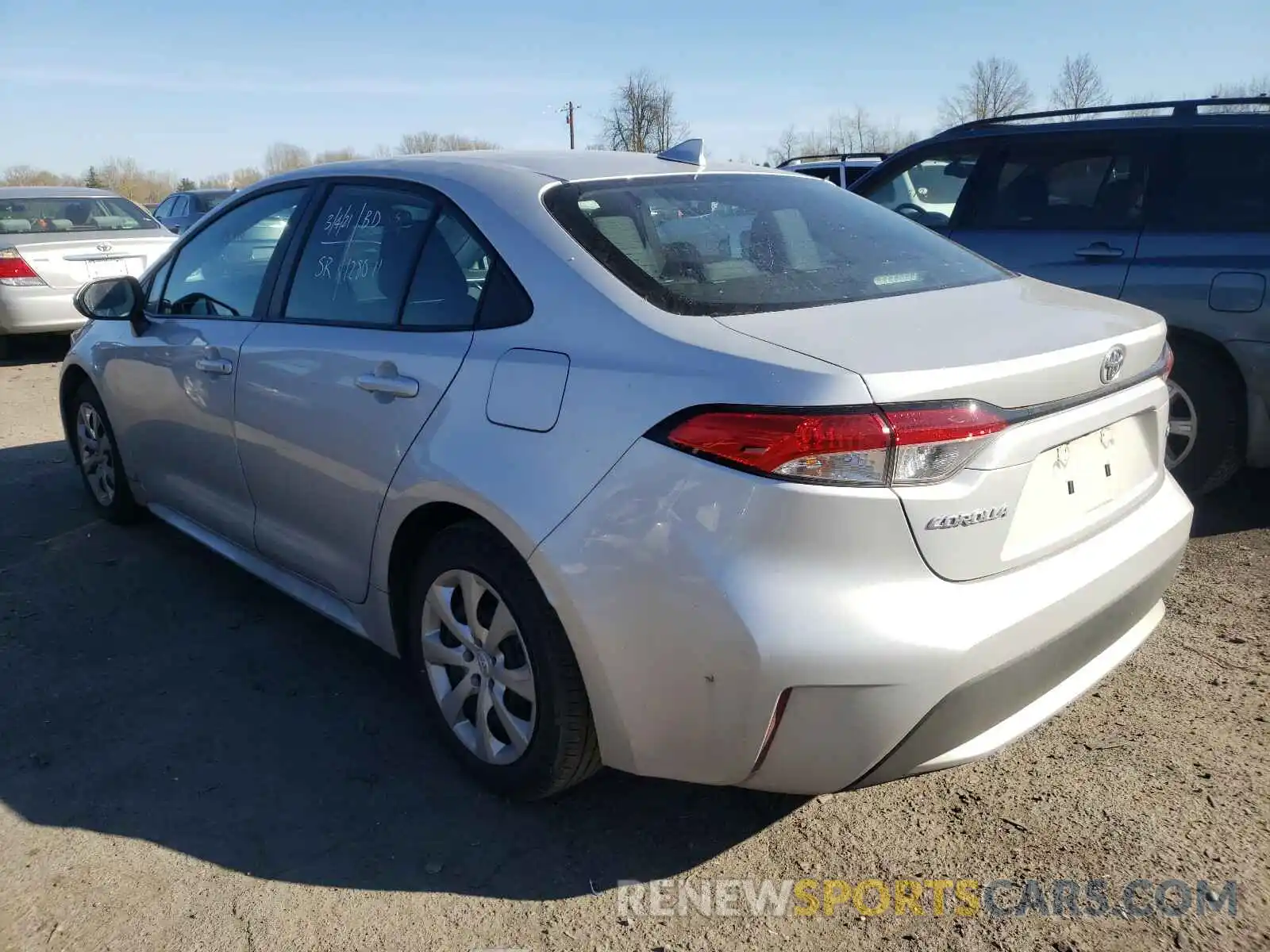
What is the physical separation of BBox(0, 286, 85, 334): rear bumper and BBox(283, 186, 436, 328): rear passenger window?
7.01 meters

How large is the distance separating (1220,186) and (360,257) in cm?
367

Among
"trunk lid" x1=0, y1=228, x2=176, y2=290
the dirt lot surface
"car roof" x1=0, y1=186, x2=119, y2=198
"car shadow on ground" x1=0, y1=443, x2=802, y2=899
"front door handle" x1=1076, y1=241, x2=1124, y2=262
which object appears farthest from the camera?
"car roof" x1=0, y1=186, x2=119, y2=198

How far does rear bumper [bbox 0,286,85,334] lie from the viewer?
927cm

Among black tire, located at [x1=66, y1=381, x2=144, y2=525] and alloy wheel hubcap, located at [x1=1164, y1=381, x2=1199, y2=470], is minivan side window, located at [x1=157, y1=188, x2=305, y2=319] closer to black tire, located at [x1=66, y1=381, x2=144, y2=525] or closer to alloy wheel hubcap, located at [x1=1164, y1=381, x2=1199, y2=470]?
black tire, located at [x1=66, y1=381, x2=144, y2=525]

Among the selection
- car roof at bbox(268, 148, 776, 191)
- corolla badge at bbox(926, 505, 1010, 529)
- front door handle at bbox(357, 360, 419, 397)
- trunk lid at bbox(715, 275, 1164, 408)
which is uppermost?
car roof at bbox(268, 148, 776, 191)

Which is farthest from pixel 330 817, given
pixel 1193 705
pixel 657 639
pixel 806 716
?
pixel 1193 705

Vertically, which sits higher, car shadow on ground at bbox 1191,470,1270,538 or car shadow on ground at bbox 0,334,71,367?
car shadow on ground at bbox 1191,470,1270,538

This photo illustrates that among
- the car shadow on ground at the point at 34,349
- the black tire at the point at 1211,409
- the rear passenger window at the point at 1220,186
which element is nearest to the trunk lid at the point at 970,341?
the black tire at the point at 1211,409

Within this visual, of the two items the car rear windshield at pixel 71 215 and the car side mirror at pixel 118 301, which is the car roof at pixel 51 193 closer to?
the car rear windshield at pixel 71 215

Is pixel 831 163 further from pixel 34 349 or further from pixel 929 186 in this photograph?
pixel 34 349

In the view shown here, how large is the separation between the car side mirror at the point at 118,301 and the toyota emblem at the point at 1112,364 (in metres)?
3.55

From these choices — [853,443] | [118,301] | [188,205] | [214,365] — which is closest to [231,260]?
[214,365]

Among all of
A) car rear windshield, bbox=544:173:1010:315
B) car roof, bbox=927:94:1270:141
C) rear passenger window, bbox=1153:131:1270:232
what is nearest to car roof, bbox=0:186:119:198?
car roof, bbox=927:94:1270:141

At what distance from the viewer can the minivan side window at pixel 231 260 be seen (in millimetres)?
3689
